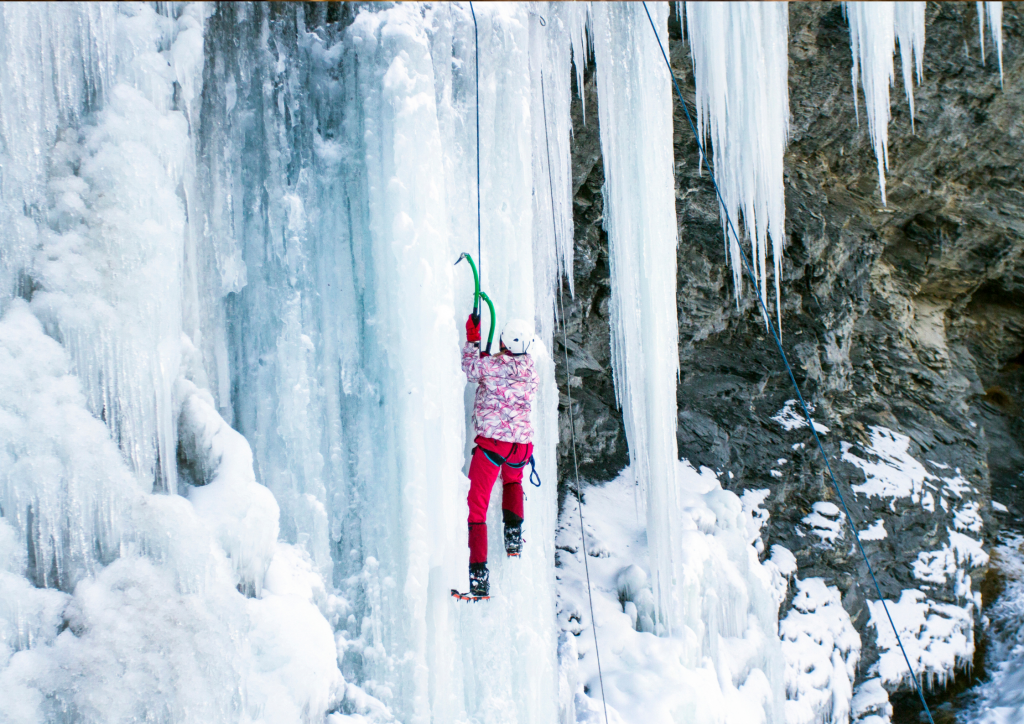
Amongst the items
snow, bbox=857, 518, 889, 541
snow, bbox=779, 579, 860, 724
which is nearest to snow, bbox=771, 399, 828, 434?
snow, bbox=857, 518, 889, 541

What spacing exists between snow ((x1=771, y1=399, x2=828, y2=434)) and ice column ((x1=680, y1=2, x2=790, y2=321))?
224 centimetres

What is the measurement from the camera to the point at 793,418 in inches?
265

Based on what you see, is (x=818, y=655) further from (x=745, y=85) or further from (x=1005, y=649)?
(x=745, y=85)

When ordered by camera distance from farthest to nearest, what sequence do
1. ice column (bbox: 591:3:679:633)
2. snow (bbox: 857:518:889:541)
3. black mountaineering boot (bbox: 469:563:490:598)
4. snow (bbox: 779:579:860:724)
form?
1. snow (bbox: 857:518:889:541)
2. snow (bbox: 779:579:860:724)
3. ice column (bbox: 591:3:679:633)
4. black mountaineering boot (bbox: 469:563:490:598)

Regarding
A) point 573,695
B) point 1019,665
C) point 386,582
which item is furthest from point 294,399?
point 1019,665

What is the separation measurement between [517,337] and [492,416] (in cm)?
37

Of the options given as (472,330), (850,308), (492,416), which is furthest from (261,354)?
(850,308)

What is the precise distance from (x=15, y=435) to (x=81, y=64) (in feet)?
4.46

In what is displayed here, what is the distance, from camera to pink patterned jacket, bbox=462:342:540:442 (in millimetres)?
3283

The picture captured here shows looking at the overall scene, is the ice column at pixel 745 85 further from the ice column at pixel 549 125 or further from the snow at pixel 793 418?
the snow at pixel 793 418

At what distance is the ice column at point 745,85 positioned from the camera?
416cm

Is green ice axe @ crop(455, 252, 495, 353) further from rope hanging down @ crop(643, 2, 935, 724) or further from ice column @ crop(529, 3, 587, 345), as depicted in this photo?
rope hanging down @ crop(643, 2, 935, 724)

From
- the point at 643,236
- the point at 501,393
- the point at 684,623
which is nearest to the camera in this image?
the point at 501,393

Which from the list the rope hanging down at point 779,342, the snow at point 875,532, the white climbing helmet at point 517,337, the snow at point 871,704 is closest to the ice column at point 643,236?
the rope hanging down at point 779,342
